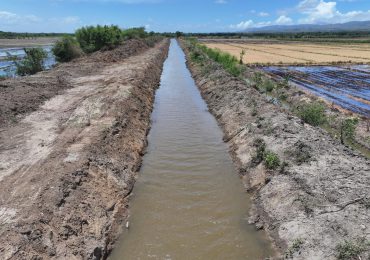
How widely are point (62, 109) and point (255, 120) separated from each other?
9.51 meters

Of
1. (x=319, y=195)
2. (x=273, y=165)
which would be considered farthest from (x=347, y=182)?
(x=273, y=165)

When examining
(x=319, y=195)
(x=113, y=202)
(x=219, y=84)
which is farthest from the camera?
(x=219, y=84)

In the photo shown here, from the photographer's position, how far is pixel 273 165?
36.8ft

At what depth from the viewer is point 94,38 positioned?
48.8 m

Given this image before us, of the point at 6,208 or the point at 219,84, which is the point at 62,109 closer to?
the point at 6,208

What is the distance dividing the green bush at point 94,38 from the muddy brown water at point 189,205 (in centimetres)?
3579

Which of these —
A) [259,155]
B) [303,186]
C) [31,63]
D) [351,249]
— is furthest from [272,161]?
[31,63]

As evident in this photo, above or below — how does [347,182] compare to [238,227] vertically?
above

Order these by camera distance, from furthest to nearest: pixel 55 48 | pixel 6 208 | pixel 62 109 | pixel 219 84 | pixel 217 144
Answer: pixel 55 48 → pixel 219 84 → pixel 62 109 → pixel 217 144 → pixel 6 208

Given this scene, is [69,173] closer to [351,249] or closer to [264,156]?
[264,156]

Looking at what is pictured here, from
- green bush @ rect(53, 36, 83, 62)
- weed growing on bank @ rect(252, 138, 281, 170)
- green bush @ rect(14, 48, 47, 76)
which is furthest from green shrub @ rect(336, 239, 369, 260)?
green bush @ rect(53, 36, 83, 62)

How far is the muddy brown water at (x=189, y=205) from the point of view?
8.20m

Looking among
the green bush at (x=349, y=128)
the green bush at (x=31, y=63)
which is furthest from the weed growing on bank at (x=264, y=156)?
the green bush at (x=31, y=63)

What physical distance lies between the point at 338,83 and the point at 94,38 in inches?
1334
